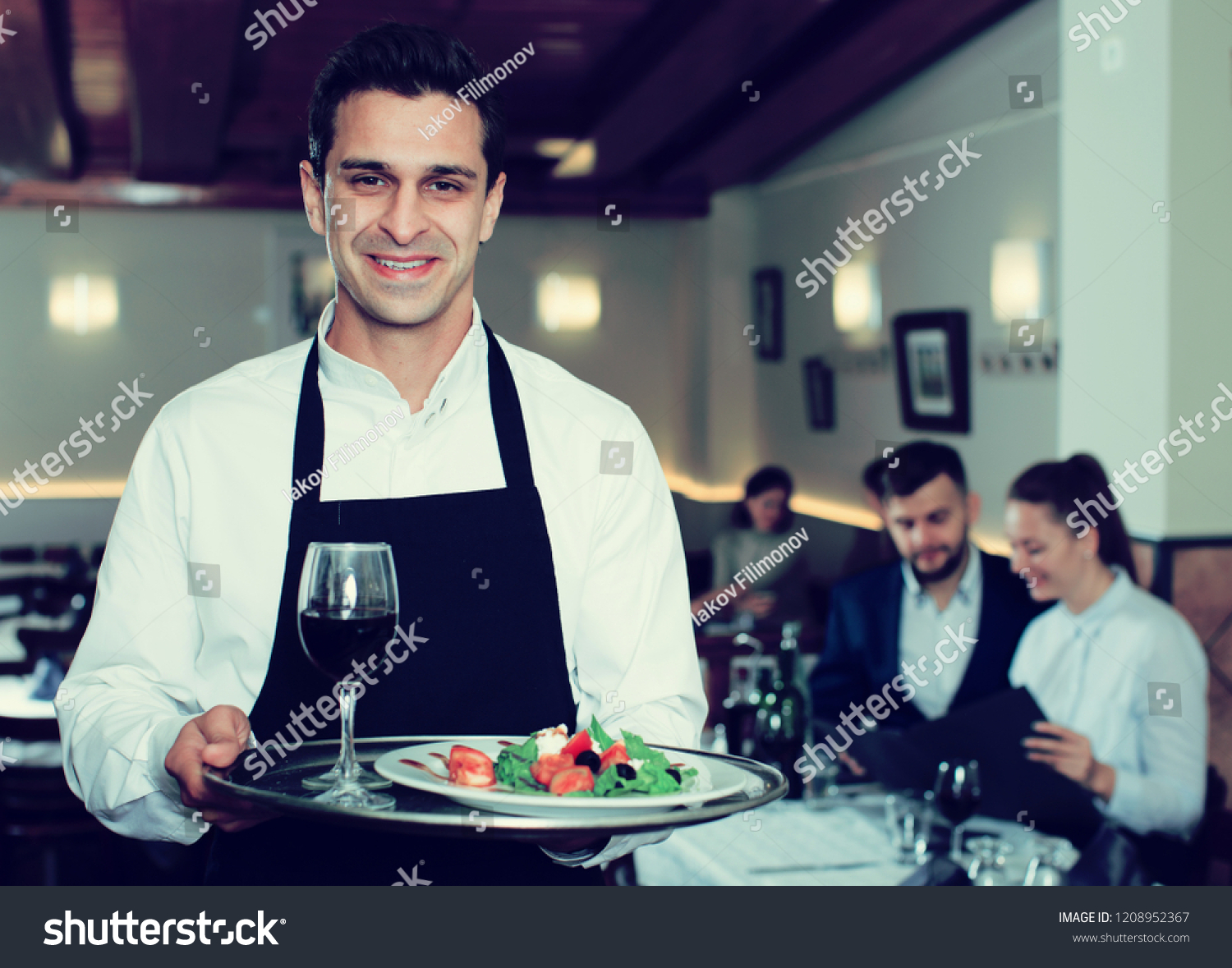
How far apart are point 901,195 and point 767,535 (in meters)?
1.60

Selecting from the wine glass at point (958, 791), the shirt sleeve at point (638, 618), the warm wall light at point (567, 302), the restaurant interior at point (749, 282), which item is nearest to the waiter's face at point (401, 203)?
the shirt sleeve at point (638, 618)

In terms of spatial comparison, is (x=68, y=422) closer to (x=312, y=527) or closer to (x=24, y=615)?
(x=24, y=615)

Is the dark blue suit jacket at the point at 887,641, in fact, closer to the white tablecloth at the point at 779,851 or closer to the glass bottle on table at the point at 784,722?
the glass bottle on table at the point at 784,722

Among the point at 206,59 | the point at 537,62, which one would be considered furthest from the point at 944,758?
the point at 537,62

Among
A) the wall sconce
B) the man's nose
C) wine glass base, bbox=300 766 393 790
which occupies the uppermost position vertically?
the wall sconce

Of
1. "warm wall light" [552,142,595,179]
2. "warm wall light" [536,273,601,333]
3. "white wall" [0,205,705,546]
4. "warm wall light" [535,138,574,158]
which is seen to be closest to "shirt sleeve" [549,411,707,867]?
"warm wall light" [552,142,595,179]

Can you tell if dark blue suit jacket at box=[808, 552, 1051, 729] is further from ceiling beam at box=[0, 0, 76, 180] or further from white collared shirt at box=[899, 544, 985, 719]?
ceiling beam at box=[0, 0, 76, 180]

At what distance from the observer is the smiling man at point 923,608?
9.75 ft

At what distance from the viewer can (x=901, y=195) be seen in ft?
16.8

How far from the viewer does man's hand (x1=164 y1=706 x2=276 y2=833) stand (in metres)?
1.02

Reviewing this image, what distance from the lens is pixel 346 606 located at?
1.11m

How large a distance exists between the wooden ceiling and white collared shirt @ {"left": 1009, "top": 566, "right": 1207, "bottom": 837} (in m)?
2.34

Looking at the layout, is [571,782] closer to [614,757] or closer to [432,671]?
[614,757]

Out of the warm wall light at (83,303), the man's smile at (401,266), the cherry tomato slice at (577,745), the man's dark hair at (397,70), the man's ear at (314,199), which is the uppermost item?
the warm wall light at (83,303)
